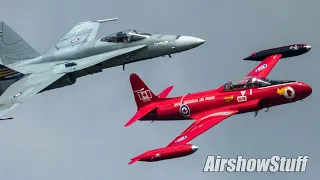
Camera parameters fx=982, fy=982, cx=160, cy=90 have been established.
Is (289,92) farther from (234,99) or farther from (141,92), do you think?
(141,92)

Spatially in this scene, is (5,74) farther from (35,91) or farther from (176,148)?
(176,148)

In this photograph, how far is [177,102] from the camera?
62281 mm

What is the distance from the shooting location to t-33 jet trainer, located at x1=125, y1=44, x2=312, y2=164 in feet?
191

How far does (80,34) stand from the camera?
7494 centimetres

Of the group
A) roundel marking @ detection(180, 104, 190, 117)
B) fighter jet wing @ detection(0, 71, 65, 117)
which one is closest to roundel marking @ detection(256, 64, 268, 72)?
roundel marking @ detection(180, 104, 190, 117)

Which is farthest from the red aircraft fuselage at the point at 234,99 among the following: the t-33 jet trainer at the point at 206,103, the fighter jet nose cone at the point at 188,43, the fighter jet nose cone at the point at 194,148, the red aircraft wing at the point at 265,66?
the red aircraft wing at the point at 265,66

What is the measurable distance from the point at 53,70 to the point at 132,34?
19.6 feet

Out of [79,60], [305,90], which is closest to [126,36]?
[79,60]

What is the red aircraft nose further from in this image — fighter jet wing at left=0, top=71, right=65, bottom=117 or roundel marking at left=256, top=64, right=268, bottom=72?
fighter jet wing at left=0, top=71, right=65, bottom=117

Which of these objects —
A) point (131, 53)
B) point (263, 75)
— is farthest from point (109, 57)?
point (263, 75)

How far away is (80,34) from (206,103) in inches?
671

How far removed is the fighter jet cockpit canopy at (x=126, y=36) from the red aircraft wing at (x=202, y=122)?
326 inches

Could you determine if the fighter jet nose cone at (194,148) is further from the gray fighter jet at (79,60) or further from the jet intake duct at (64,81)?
the jet intake duct at (64,81)

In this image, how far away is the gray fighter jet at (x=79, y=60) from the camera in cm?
6575
